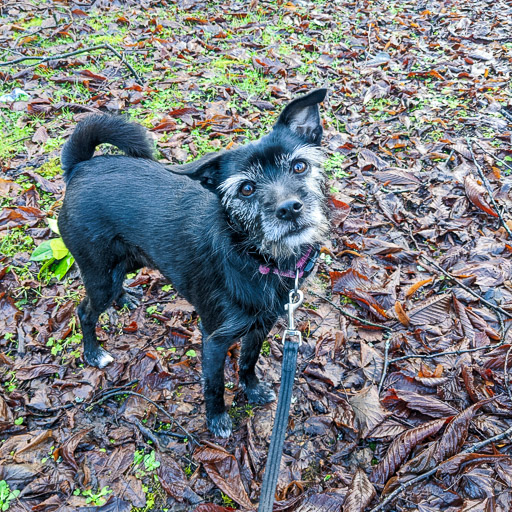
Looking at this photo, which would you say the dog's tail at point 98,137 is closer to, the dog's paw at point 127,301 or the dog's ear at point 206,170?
the dog's ear at point 206,170

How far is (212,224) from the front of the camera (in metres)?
2.97

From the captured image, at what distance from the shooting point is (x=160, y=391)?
140 inches

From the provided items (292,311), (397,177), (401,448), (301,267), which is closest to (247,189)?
(301,267)

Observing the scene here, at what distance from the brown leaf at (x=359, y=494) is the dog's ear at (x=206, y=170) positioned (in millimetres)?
2277

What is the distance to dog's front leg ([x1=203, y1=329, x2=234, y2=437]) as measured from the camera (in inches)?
119

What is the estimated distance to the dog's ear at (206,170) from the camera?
2.76 meters

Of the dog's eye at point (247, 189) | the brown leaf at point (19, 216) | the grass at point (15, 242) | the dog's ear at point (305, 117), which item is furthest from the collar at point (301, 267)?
the brown leaf at point (19, 216)

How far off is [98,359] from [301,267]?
85.5 inches

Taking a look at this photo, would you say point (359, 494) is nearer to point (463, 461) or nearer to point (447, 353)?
point (463, 461)

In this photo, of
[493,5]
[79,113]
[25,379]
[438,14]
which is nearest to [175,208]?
[25,379]

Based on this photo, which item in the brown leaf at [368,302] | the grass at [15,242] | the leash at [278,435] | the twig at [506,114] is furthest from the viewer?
the twig at [506,114]

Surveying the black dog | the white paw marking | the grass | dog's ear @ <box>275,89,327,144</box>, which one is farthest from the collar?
the grass

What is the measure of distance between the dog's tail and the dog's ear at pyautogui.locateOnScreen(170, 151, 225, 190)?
0.82 metres

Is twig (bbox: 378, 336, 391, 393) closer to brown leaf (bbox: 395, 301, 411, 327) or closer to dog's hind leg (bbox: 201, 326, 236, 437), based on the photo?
brown leaf (bbox: 395, 301, 411, 327)
